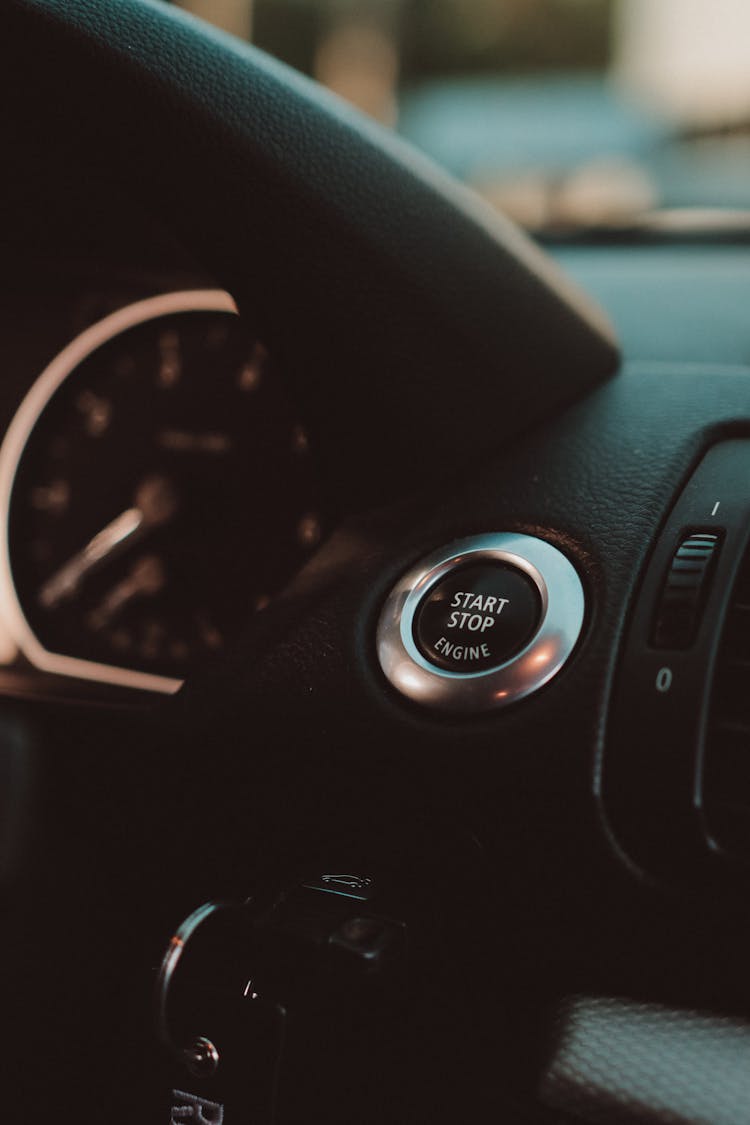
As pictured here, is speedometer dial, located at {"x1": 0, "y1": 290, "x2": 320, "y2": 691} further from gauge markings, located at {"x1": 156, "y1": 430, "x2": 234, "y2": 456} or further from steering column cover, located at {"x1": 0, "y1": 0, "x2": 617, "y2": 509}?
steering column cover, located at {"x1": 0, "y1": 0, "x2": 617, "y2": 509}

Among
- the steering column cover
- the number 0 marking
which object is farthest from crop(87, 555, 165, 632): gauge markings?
the number 0 marking

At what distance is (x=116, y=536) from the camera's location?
1508 millimetres

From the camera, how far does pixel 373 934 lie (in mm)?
863

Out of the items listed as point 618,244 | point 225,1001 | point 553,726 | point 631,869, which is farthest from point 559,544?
point 618,244

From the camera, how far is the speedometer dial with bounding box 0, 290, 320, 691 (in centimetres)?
140

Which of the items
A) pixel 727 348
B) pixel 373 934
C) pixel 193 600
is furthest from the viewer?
pixel 193 600

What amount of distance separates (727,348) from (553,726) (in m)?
0.60

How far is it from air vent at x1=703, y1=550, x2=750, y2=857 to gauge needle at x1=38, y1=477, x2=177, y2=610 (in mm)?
771

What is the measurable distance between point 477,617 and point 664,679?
162 millimetres

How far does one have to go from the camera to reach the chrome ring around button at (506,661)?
946 mm

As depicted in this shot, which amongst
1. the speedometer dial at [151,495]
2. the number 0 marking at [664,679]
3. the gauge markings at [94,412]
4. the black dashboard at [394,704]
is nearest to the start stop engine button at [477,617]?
the black dashboard at [394,704]

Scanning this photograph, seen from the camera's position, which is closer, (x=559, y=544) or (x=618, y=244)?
(x=559, y=544)

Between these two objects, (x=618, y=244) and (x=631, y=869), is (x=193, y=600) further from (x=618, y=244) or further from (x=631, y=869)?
(x=618, y=244)

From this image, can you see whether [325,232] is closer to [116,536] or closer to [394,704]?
[394,704]
